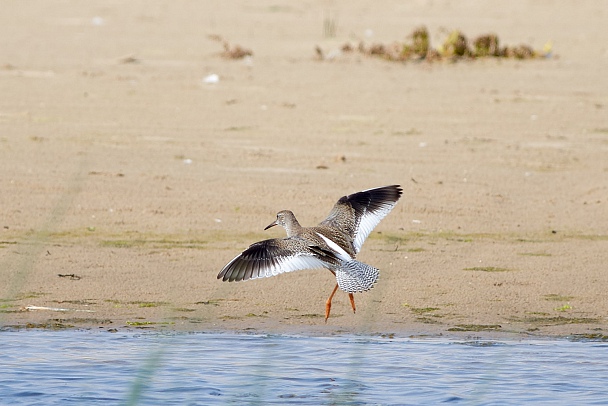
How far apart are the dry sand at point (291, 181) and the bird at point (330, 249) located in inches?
19.5

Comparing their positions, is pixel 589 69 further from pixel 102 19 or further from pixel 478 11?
pixel 102 19

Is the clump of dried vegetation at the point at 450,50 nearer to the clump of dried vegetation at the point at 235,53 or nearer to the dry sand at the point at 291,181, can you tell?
the dry sand at the point at 291,181

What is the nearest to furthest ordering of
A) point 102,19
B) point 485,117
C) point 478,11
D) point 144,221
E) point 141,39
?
point 144,221, point 485,117, point 141,39, point 102,19, point 478,11

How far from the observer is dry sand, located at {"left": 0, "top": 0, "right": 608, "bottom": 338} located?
272 inches

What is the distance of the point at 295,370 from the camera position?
595 centimetres

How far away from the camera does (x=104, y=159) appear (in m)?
10.4

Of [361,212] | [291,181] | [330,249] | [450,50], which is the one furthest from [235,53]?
[330,249]

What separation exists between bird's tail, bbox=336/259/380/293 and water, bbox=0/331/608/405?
0.38m

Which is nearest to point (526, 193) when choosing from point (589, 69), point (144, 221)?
point (144, 221)

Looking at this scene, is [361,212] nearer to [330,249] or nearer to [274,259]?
[330,249]

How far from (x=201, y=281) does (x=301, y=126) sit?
532cm

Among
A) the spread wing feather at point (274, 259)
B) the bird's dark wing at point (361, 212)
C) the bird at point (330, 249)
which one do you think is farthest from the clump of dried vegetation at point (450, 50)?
the spread wing feather at point (274, 259)

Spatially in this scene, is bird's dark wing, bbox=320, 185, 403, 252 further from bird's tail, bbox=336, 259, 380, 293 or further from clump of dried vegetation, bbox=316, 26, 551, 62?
clump of dried vegetation, bbox=316, 26, 551, 62

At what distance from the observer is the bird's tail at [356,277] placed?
600 centimetres
